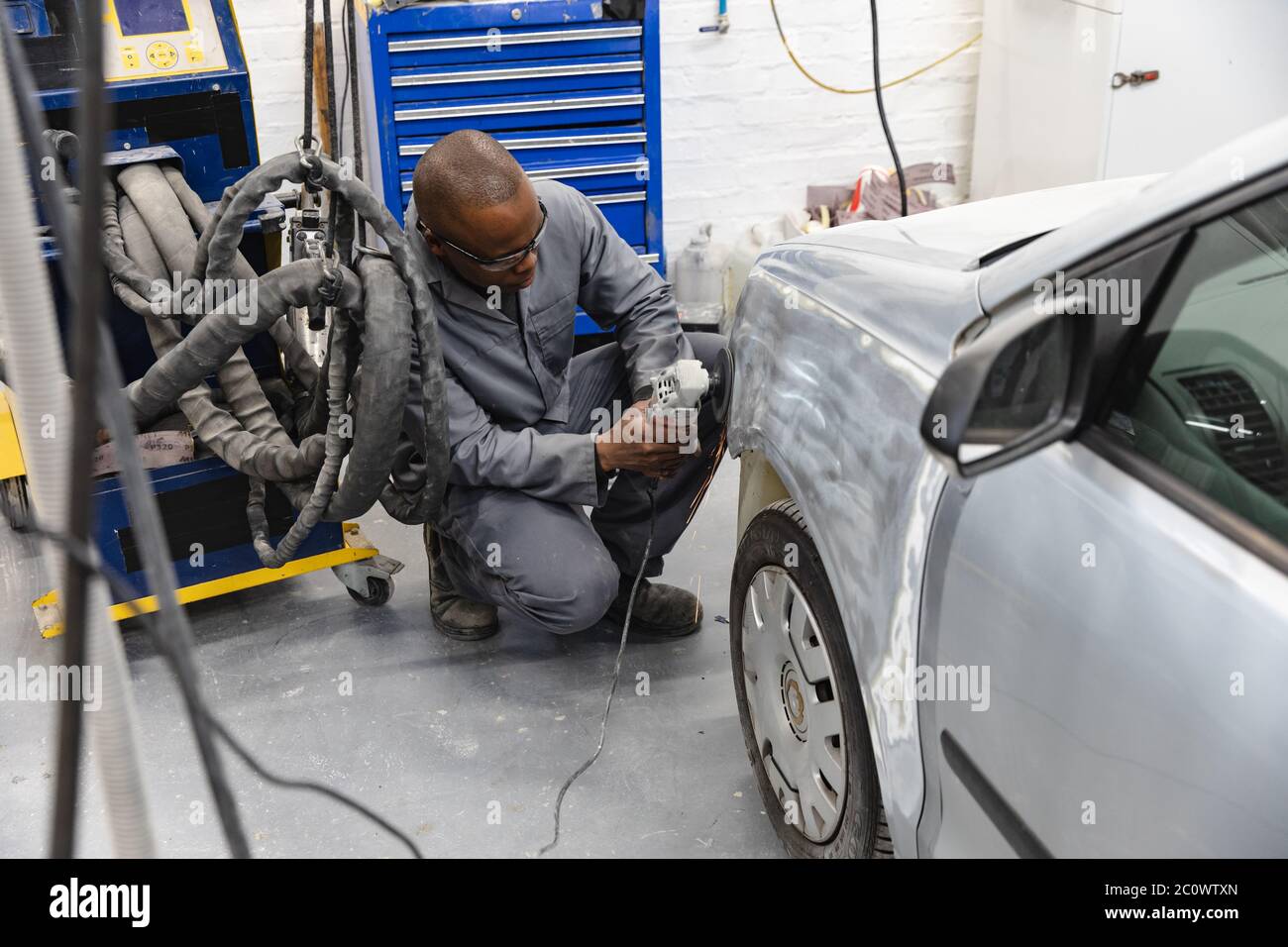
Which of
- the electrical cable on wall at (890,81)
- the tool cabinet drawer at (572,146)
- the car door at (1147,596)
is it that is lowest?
the car door at (1147,596)

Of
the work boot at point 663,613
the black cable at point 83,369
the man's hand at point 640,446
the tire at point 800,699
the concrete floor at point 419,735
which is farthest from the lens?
the work boot at point 663,613

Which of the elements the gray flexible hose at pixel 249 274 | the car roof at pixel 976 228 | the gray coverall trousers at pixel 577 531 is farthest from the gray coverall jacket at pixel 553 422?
the car roof at pixel 976 228

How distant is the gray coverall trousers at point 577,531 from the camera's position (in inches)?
89.7

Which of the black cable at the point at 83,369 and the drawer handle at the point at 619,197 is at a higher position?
the black cable at the point at 83,369

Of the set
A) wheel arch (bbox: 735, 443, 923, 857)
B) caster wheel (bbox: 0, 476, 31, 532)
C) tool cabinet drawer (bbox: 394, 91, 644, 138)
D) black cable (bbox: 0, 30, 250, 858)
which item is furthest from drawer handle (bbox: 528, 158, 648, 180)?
black cable (bbox: 0, 30, 250, 858)

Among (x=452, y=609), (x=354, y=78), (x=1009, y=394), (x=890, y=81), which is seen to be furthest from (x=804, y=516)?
(x=890, y=81)

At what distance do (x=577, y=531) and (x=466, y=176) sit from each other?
2.43 feet

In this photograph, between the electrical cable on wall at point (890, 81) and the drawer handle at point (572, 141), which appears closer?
the drawer handle at point (572, 141)

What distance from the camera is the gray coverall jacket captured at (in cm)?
228

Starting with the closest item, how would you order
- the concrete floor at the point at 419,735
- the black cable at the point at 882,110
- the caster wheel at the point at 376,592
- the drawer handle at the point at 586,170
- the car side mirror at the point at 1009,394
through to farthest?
the car side mirror at the point at 1009,394, the concrete floor at the point at 419,735, the caster wheel at the point at 376,592, the drawer handle at the point at 586,170, the black cable at the point at 882,110

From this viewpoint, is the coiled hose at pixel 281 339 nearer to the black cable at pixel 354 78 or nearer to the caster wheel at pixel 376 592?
the caster wheel at pixel 376 592

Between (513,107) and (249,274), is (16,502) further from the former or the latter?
(513,107)

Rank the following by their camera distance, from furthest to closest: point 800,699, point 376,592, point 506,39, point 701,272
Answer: point 701,272 < point 506,39 < point 376,592 < point 800,699

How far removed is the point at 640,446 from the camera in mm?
2188
